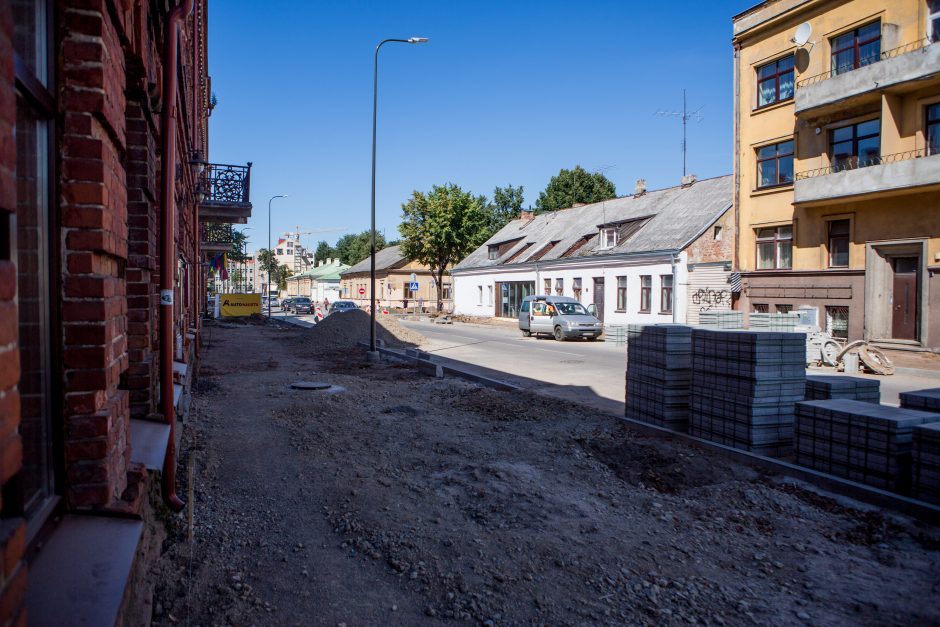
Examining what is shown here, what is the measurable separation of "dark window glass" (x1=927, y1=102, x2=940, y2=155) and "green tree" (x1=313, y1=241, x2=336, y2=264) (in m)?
129

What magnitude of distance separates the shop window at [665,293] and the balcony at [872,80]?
9271 millimetres

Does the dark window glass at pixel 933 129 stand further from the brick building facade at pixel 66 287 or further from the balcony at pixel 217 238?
the balcony at pixel 217 238

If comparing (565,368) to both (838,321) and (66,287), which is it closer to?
(838,321)

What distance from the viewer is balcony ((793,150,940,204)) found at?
1848 cm

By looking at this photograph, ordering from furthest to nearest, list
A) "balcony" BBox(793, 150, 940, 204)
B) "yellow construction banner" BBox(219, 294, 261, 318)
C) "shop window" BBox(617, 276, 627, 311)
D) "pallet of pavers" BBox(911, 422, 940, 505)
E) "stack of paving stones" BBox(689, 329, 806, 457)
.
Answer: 1. "yellow construction banner" BBox(219, 294, 261, 318)
2. "shop window" BBox(617, 276, 627, 311)
3. "balcony" BBox(793, 150, 940, 204)
4. "stack of paving stones" BBox(689, 329, 806, 457)
5. "pallet of pavers" BBox(911, 422, 940, 505)

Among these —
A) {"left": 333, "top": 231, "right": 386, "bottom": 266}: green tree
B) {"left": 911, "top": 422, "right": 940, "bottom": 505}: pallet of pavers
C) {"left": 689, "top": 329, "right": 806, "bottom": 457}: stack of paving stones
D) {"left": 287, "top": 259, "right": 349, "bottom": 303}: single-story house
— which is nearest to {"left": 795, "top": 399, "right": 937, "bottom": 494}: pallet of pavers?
{"left": 911, "top": 422, "right": 940, "bottom": 505}: pallet of pavers

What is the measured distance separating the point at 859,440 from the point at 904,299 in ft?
57.2

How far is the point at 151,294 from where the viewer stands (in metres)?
4.89

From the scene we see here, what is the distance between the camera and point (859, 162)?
21.3 meters

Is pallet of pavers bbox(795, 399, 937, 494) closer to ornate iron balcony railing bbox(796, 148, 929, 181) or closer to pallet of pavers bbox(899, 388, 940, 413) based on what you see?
pallet of pavers bbox(899, 388, 940, 413)

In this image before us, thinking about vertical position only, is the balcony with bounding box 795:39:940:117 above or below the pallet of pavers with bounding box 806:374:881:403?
above

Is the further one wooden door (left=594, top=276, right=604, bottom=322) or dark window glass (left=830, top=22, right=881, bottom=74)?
wooden door (left=594, top=276, right=604, bottom=322)

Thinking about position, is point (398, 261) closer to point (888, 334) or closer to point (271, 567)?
point (888, 334)

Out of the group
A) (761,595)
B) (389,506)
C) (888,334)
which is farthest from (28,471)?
(888,334)
